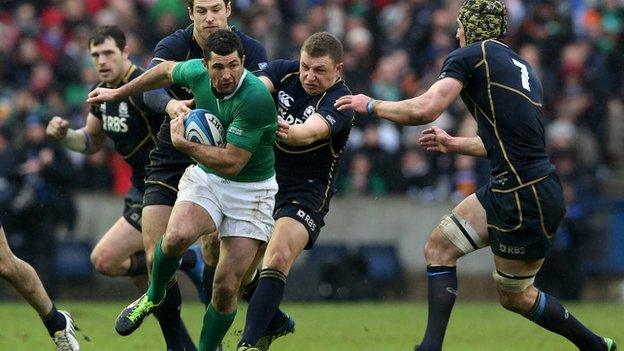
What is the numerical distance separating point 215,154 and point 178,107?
2.04 ft

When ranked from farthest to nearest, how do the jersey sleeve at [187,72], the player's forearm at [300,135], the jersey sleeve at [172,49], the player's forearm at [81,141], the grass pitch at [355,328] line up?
the grass pitch at [355,328]
the player's forearm at [81,141]
the jersey sleeve at [172,49]
the player's forearm at [300,135]
the jersey sleeve at [187,72]

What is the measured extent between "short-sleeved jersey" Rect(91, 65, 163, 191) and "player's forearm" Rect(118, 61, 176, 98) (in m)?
1.35

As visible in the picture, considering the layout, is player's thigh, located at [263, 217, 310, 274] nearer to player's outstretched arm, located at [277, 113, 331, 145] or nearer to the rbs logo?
player's outstretched arm, located at [277, 113, 331, 145]

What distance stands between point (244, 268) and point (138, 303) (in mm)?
891

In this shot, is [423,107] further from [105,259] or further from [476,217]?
[105,259]

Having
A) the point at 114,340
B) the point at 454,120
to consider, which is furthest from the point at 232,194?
the point at 454,120

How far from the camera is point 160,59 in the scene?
10.9m

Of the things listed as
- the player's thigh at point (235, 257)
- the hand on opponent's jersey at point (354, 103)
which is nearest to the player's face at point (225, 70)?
the hand on opponent's jersey at point (354, 103)

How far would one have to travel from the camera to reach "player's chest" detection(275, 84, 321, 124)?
10.9 meters

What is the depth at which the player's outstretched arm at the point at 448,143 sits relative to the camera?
401 inches

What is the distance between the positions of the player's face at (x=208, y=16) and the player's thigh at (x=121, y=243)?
209 centimetres

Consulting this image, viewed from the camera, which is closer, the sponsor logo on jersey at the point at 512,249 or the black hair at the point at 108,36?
the sponsor logo on jersey at the point at 512,249

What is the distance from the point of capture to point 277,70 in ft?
36.2

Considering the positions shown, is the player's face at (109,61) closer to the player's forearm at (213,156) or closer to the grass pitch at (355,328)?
the grass pitch at (355,328)
